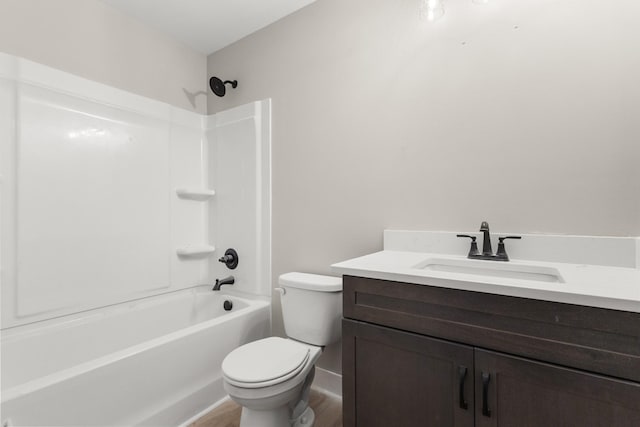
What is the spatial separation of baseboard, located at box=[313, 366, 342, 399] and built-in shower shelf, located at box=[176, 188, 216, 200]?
4.96 feet

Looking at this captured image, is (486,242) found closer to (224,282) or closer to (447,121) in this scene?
(447,121)

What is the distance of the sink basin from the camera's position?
1139mm

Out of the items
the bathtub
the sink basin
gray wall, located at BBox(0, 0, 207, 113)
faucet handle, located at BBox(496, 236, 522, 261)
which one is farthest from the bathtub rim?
gray wall, located at BBox(0, 0, 207, 113)

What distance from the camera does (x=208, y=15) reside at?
6.66ft

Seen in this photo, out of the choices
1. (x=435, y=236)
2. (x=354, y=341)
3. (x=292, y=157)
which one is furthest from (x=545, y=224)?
(x=292, y=157)

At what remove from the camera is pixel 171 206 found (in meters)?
2.23

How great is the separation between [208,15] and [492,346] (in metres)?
2.43

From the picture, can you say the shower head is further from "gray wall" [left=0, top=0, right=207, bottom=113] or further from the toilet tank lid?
the toilet tank lid

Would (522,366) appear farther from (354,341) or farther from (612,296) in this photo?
(354,341)

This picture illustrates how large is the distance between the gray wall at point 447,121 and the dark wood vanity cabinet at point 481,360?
60cm

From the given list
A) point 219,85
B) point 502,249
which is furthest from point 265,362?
point 219,85

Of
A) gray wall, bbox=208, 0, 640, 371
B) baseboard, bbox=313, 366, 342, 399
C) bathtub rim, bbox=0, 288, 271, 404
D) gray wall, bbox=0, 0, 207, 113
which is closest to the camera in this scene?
bathtub rim, bbox=0, 288, 271, 404

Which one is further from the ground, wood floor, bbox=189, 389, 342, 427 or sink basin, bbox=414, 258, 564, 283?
sink basin, bbox=414, 258, 564, 283

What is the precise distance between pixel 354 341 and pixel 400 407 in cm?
26
